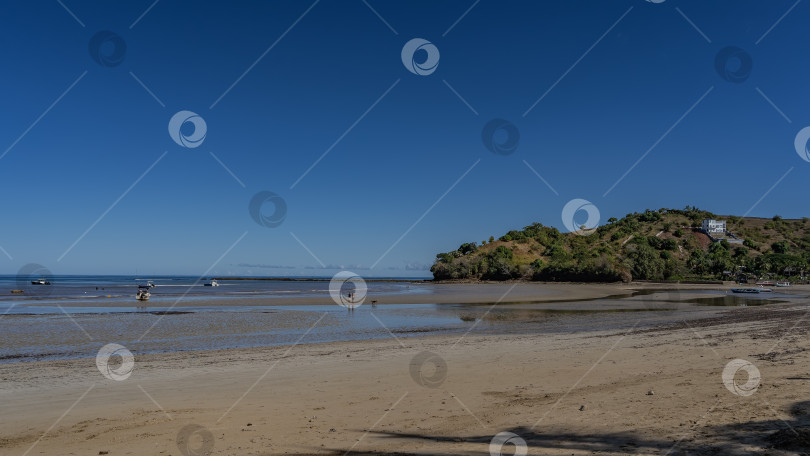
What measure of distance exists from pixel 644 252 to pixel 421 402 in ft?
377

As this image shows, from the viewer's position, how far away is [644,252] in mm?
110125

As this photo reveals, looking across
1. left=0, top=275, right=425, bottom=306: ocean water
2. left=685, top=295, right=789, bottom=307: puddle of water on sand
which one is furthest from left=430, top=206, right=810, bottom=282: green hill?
left=685, top=295, right=789, bottom=307: puddle of water on sand

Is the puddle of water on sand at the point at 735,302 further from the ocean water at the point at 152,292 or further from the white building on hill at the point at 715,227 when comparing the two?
the white building on hill at the point at 715,227

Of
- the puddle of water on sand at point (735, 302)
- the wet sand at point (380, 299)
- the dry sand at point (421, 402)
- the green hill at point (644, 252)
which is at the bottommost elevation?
the dry sand at point (421, 402)

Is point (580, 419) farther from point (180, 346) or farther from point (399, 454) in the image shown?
point (180, 346)

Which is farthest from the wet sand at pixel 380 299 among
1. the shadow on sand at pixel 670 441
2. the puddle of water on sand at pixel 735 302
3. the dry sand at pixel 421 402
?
the shadow on sand at pixel 670 441

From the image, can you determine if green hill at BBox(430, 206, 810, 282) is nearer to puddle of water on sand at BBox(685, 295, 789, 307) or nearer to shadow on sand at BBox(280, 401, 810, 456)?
puddle of water on sand at BBox(685, 295, 789, 307)

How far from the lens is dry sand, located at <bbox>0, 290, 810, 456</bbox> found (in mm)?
6684

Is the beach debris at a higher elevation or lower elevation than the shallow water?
lower

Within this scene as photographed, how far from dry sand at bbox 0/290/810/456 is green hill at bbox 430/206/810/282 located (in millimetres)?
100463

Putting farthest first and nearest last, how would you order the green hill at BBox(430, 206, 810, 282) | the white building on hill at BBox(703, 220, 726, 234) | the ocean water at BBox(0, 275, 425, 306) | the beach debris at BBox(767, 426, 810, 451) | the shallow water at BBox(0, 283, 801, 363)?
1. the white building on hill at BBox(703, 220, 726, 234)
2. the green hill at BBox(430, 206, 810, 282)
3. the ocean water at BBox(0, 275, 425, 306)
4. the shallow water at BBox(0, 283, 801, 363)
5. the beach debris at BBox(767, 426, 810, 451)

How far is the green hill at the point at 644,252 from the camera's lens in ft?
354

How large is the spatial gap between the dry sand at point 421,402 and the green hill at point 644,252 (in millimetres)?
100463

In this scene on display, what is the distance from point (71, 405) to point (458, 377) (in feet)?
27.4
